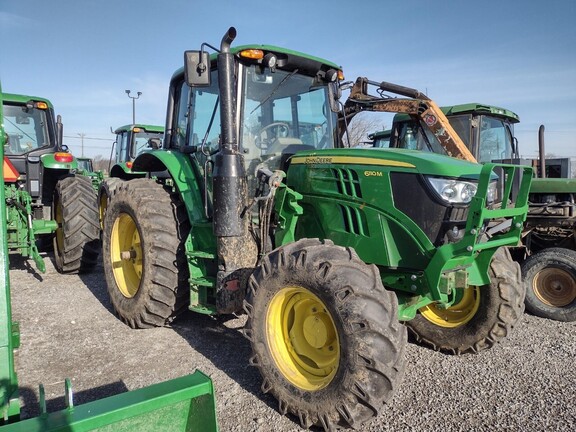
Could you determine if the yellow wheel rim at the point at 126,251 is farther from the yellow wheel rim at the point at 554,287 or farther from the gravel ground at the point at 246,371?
the yellow wheel rim at the point at 554,287

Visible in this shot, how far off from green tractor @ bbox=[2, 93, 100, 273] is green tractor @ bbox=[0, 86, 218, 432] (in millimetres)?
4066

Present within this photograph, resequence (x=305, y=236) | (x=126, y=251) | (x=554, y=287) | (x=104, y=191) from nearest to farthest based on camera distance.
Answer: (x=305, y=236) < (x=126, y=251) < (x=554, y=287) < (x=104, y=191)

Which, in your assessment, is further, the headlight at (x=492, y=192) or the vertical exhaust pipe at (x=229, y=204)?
the vertical exhaust pipe at (x=229, y=204)

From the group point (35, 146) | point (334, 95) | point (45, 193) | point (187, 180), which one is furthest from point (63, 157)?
point (334, 95)

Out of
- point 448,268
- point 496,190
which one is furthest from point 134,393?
point 496,190

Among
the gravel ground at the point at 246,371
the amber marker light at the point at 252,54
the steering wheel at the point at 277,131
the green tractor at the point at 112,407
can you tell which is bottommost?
the gravel ground at the point at 246,371

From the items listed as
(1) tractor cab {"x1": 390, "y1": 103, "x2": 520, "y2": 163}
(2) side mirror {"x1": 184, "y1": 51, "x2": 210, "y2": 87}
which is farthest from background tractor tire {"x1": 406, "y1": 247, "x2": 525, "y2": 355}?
(1) tractor cab {"x1": 390, "y1": 103, "x2": 520, "y2": 163}

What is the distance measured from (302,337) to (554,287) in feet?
11.5

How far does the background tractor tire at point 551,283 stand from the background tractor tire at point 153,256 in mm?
3686

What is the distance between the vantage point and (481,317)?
362 centimetres

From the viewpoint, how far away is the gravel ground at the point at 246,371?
2.78 metres

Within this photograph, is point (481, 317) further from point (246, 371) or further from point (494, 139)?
point (494, 139)

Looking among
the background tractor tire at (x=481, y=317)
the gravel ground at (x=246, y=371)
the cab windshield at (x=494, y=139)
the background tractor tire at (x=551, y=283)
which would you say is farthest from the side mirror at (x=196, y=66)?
the cab windshield at (x=494, y=139)

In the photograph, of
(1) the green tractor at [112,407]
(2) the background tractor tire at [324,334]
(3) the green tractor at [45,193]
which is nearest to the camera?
(1) the green tractor at [112,407]
